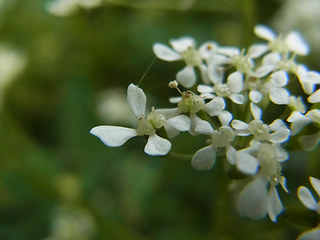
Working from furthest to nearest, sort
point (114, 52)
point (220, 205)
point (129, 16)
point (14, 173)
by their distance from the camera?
point (129, 16), point (114, 52), point (14, 173), point (220, 205)

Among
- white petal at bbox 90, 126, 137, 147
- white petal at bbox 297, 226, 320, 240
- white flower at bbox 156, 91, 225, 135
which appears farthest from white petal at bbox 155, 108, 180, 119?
white petal at bbox 297, 226, 320, 240

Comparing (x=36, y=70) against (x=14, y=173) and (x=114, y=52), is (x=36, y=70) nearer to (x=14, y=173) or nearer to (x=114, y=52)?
(x=114, y=52)

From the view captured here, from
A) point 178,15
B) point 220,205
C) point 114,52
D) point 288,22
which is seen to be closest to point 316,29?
point 288,22

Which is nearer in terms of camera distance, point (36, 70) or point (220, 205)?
point (220, 205)

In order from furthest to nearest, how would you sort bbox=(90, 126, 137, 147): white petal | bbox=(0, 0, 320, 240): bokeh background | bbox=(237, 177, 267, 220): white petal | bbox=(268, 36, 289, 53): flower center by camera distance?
1. bbox=(0, 0, 320, 240): bokeh background
2. bbox=(268, 36, 289, 53): flower center
3. bbox=(90, 126, 137, 147): white petal
4. bbox=(237, 177, 267, 220): white petal

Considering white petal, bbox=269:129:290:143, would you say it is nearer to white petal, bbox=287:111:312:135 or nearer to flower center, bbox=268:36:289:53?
white petal, bbox=287:111:312:135

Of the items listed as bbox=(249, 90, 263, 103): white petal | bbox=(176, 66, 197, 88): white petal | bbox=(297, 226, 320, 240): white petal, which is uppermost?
bbox=(249, 90, 263, 103): white petal
